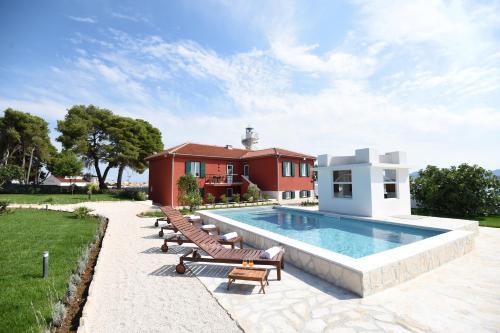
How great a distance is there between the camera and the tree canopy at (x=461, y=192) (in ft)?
48.0

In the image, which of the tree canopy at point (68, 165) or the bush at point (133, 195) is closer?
the bush at point (133, 195)

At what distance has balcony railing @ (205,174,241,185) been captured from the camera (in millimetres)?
24203

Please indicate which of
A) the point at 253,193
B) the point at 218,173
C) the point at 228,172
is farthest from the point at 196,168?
the point at 253,193

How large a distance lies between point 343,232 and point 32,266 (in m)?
10.7

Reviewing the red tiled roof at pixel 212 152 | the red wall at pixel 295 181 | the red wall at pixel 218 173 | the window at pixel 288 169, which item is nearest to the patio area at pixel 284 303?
the red wall at pixel 218 173

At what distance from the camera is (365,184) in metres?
13.7

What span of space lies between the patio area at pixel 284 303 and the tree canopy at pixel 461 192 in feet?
33.8

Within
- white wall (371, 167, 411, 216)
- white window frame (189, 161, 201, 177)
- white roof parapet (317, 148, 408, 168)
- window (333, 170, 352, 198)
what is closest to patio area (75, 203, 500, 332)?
white wall (371, 167, 411, 216)

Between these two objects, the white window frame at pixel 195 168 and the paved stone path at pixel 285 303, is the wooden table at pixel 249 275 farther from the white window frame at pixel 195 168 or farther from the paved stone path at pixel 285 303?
the white window frame at pixel 195 168

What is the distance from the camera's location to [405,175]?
15.0 meters

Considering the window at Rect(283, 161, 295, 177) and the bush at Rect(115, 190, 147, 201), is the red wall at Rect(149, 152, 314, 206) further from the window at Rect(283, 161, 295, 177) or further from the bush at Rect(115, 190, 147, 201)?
the bush at Rect(115, 190, 147, 201)

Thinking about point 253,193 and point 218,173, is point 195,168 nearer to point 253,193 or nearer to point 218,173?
point 218,173

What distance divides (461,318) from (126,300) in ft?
19.1

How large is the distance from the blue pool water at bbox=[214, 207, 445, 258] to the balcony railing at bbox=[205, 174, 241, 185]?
29.0 feet
